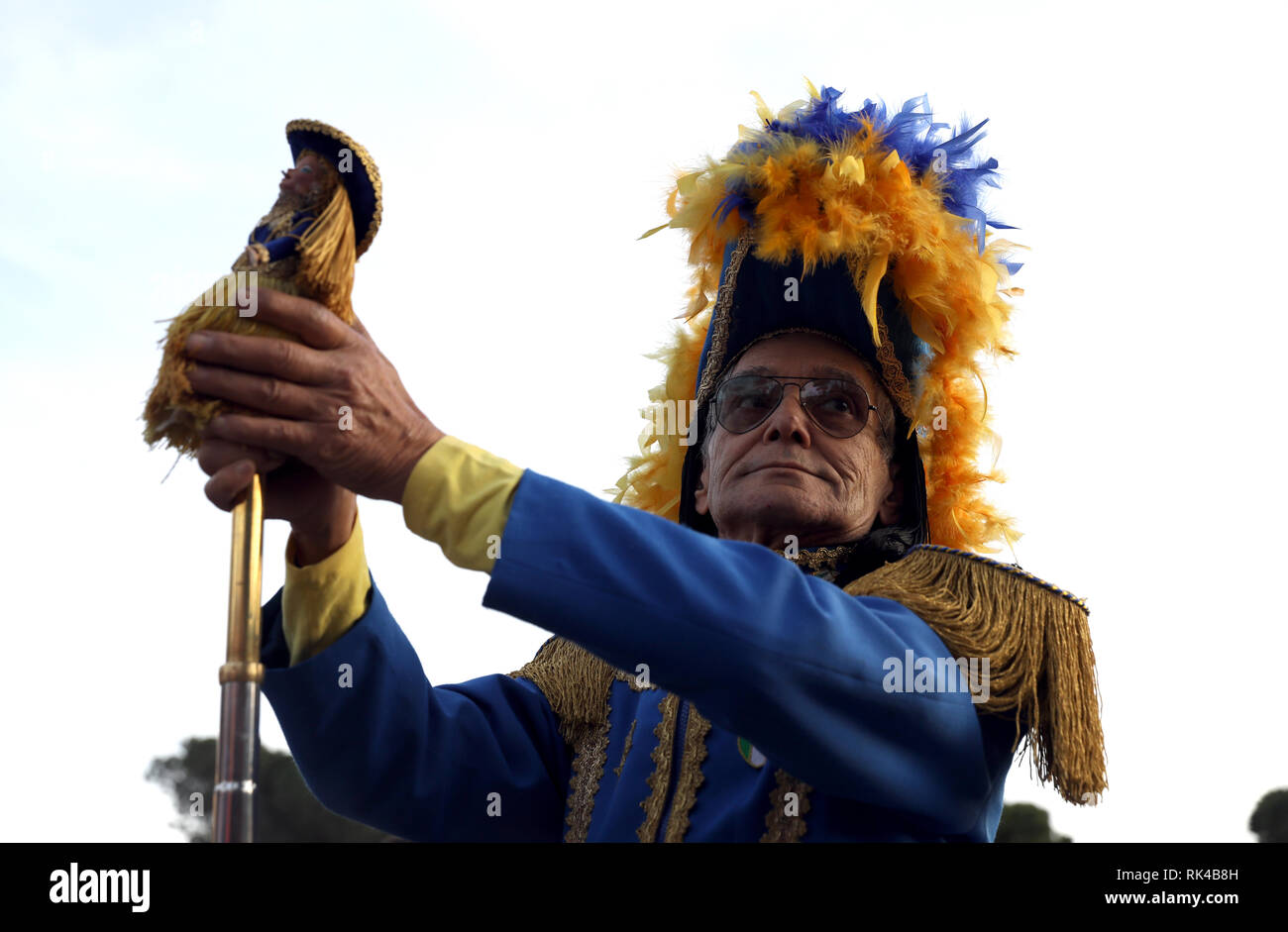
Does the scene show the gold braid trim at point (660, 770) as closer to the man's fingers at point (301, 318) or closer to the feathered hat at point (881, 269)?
the feathered hat at point (881, 269)

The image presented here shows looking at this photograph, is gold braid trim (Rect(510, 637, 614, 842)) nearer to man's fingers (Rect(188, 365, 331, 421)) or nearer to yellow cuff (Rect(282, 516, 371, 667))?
yellow cuff (Rect(282, 516, 371, 667))

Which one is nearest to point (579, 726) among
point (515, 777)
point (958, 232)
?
point (515, 777)

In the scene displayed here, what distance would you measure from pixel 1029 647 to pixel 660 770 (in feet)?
2.95

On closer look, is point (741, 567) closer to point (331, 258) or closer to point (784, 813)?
point (784, 813)

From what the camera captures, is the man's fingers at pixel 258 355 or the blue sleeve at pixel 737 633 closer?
the man's fingers at pixel 258 355

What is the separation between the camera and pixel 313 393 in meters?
2.25

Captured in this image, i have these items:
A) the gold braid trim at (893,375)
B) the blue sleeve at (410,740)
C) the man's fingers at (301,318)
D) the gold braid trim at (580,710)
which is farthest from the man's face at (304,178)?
the gold braid trim at (893,375)

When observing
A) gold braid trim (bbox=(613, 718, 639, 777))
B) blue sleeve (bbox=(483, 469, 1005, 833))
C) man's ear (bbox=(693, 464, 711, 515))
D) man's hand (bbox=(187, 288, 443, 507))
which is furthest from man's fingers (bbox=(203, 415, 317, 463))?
man's ear (bbox=(693, 464, 711, 515))

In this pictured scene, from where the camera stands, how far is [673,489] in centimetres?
416

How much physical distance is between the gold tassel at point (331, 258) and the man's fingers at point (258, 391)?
0.59 ft

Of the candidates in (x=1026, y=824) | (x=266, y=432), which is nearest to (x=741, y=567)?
(x=266, y=432)

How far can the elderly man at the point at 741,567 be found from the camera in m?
2.34

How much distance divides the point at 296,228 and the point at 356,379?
0.30 m

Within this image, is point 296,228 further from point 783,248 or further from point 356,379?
point 783,248
